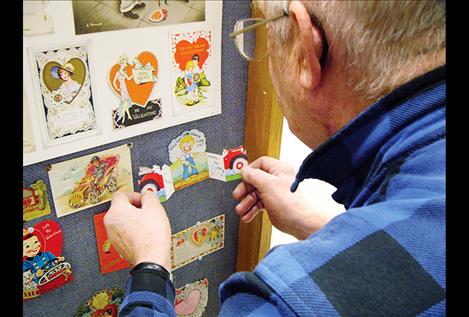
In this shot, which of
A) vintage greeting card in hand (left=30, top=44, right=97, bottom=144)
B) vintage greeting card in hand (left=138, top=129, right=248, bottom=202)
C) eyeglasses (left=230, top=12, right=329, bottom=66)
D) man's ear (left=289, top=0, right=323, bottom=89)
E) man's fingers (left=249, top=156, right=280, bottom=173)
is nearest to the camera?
man's ear (left=289, top=0, right=323, bottom=89)

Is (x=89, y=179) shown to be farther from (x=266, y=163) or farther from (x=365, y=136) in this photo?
(x=365, y=136)

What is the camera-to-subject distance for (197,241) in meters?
1.10

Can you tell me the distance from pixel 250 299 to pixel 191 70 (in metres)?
0.52

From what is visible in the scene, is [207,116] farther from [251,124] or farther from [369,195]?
[369,195]

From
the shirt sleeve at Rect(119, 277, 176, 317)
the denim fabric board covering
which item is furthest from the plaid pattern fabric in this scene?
the denim fabric board covering

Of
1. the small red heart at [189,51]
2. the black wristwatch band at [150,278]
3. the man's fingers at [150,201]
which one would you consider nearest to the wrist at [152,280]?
the black wristwatch band at [150,278]

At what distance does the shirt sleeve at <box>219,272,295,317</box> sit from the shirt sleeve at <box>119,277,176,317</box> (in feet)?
0.75

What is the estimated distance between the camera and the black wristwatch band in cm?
78

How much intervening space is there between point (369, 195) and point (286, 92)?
0.22 meters

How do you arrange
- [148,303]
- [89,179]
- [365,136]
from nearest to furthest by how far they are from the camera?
[365,136]
[148,303]
[89,179]

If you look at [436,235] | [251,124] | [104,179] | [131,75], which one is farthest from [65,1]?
[436,235]

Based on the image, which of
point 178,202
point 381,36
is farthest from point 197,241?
point 381,36

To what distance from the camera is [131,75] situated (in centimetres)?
83

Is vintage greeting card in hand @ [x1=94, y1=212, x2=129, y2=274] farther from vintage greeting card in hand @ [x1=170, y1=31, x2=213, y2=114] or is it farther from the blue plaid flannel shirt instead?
the blue plaid flannel shirt
